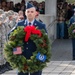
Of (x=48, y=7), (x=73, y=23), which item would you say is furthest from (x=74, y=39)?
(x=48, y=7)

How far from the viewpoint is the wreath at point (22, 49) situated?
6.88 meters

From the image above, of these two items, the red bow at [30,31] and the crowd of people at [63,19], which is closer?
the red bow at [30,31]

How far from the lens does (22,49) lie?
22.8 ft

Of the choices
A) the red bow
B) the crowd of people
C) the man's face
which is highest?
the man's face

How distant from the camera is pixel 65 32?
19.5 m

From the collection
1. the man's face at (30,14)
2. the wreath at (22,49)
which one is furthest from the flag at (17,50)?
the man's face at (30,14)

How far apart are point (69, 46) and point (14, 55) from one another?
32.8 ft

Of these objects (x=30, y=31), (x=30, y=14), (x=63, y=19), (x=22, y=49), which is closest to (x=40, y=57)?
(x=22, y=49)

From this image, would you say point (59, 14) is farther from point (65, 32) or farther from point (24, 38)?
point (24, 38)

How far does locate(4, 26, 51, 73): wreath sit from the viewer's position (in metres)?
6.88

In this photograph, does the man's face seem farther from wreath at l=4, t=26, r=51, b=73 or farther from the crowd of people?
the crowd of people

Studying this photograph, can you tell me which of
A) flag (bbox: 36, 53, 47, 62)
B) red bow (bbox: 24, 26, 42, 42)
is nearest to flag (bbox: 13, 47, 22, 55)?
red bow (bbox: 24, 26, 42, 42)

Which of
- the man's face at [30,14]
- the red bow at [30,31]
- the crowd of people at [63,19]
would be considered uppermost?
the man's face at [30,14]

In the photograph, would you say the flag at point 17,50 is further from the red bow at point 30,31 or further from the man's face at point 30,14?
the man's face at point 30,14
